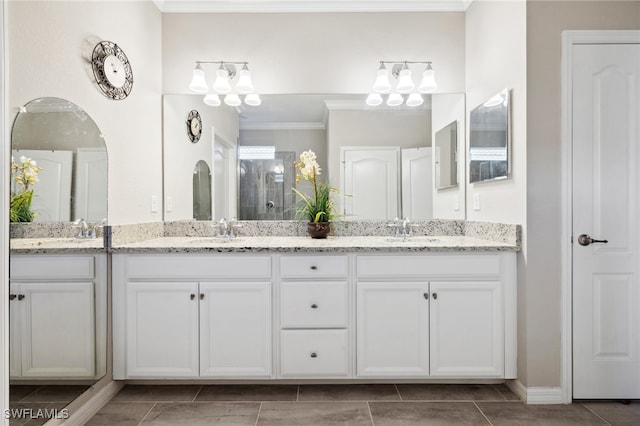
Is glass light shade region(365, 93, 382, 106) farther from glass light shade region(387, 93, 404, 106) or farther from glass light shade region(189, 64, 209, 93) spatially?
glass light shade region(189, 64, 209, 93)

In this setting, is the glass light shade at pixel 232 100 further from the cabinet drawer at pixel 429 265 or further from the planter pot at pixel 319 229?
the cabinet drawer at pixel 429 265

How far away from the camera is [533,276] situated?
2090mm

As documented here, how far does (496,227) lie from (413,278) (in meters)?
0.62

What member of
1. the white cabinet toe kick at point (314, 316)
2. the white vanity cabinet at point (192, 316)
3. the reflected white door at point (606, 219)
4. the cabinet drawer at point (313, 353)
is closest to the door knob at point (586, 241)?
the reflected white door at point (606, 219)

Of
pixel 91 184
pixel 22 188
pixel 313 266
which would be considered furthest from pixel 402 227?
pixel 22 188

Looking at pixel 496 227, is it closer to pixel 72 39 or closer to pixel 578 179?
pixel 578 179

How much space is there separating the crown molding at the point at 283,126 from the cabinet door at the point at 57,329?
1466 mm

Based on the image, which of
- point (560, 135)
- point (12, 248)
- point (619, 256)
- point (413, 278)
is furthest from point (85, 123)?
point (619, 256)

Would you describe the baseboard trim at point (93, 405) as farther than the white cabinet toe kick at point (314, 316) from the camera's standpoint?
No

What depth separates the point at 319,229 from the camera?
104 inches

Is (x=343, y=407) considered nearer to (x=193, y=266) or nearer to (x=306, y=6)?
(x=193, y=266)

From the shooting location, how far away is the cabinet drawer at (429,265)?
219 centimetres

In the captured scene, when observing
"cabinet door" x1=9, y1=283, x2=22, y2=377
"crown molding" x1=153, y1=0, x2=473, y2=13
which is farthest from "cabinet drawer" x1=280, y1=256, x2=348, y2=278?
"crown molding" x1=153, y1=0, x2=473, y2=13

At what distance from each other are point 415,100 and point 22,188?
238 cm
